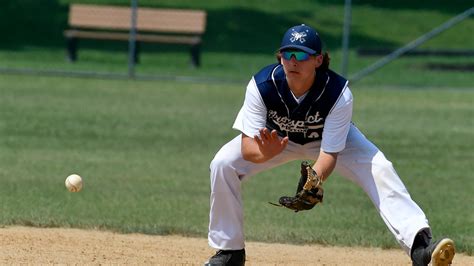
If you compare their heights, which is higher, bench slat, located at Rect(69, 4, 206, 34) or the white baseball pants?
the white baseball pants

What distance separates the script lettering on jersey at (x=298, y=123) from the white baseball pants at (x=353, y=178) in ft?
0.45

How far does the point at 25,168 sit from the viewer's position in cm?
1130

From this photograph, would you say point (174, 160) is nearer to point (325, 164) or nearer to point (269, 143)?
point (325, 164)

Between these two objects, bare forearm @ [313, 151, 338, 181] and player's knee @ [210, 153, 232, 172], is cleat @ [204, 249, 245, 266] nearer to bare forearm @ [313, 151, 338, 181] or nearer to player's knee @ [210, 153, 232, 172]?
player's knee @ [210, 153, 232, 172]

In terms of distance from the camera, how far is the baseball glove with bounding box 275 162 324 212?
6.02 m

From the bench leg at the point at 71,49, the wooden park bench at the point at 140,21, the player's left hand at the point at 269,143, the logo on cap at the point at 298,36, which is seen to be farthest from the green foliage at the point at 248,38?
the player's left hand at the point at 269,143

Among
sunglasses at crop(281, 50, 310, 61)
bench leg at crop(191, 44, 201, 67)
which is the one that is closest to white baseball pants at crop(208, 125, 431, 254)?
sunglasses at crop(281, 50, 310, 61)

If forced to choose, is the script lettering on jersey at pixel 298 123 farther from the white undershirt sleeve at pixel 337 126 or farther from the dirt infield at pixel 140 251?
the dirt infield at pixel 140 251

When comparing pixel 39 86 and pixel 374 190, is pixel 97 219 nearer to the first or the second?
pixel 374 190

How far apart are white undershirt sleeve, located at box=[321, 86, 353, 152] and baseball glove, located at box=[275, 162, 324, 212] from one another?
276 mm

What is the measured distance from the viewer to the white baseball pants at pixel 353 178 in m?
6.24

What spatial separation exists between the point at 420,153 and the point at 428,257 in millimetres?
7301

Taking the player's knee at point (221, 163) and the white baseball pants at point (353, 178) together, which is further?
the player's knee at point (221, 163)

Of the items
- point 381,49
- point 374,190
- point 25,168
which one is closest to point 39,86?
point 25,168
